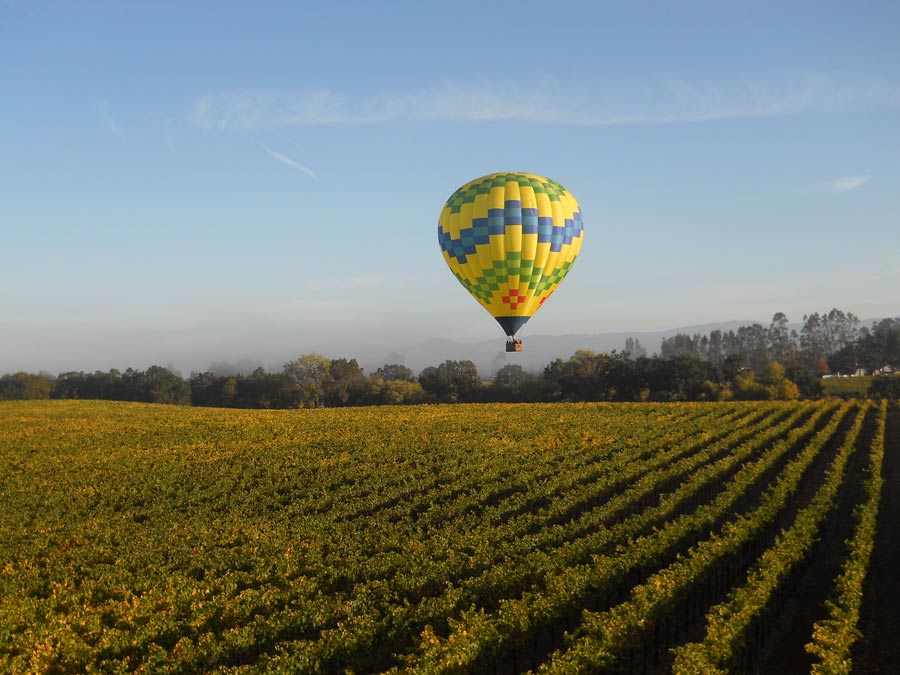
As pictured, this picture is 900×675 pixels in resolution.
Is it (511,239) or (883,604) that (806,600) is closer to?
(883,604)

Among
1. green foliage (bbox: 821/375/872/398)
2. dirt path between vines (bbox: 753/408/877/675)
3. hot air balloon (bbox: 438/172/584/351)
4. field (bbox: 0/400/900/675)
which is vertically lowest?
dirt path between vines (bbox: 753/408/877/675)

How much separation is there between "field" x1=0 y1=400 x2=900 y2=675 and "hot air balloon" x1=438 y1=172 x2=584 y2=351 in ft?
37.8

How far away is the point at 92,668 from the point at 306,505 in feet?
57.6

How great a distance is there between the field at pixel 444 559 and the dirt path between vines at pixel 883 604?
0.36ft

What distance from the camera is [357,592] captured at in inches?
784

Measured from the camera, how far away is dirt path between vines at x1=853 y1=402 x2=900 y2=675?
1697 cm

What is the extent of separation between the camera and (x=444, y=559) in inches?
910

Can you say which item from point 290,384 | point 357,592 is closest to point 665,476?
point 357,592

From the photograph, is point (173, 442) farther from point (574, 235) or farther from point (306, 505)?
point (574, 235)

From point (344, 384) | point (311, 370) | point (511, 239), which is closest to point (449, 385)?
point (344, 384)

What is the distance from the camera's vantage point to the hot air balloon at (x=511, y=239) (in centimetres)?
3866

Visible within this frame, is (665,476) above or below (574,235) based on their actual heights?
below

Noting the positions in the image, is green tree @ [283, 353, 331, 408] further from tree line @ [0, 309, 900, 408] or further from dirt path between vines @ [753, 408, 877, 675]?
dirt path between vines @ [753, 408, 877, 675]

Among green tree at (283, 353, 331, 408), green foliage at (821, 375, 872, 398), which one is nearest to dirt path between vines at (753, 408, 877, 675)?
green foliage at (821, 375, 872, 398)
